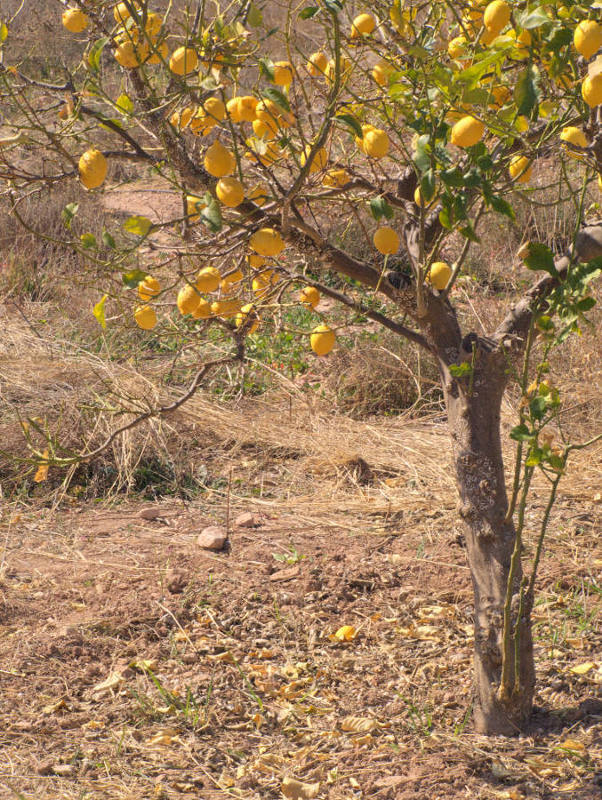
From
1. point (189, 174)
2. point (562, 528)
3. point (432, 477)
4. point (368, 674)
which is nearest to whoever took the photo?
point (189, 174)

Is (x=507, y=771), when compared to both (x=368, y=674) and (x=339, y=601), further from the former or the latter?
(x=339, y=601)

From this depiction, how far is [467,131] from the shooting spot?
1.23 metres

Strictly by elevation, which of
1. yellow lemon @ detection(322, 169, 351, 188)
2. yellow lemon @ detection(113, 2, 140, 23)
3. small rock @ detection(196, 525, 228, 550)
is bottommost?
small rock @ detection(196, 525, 228, 550)

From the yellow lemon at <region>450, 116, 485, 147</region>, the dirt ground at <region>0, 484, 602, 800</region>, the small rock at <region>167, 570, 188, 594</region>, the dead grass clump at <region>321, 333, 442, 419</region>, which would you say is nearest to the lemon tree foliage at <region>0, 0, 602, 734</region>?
the yellow lemon at <region>450, 116, 485, 147</region>

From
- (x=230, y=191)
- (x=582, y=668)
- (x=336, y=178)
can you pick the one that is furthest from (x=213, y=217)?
(x=582, y=668)

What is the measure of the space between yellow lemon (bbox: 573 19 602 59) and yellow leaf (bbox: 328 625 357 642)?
1807mm

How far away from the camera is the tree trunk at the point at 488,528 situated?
1.91 meters

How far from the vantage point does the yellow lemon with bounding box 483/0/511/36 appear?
1.28 metres

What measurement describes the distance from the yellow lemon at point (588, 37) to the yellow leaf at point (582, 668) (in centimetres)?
167

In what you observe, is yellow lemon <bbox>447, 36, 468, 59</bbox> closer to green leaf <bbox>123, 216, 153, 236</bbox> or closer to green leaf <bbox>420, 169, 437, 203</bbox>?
green leaf <bbox>420, 169, 437, 203</bbox>

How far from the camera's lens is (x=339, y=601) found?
8.93 feet

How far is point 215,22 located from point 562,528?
94.2 inches

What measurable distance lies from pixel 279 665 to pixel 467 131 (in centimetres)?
170

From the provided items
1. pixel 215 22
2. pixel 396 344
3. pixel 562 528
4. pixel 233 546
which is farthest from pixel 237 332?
pixel 396 344
